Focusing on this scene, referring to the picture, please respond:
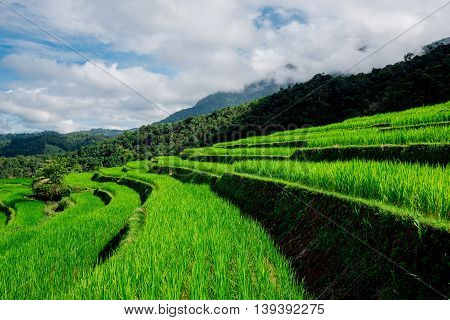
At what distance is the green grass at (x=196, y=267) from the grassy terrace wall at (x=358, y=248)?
13.1 inches

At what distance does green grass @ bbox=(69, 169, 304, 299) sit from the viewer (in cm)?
300

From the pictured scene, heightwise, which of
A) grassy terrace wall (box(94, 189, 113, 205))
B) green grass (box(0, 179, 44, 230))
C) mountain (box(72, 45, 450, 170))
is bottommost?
green grass (box(0, 179, 44, 230))

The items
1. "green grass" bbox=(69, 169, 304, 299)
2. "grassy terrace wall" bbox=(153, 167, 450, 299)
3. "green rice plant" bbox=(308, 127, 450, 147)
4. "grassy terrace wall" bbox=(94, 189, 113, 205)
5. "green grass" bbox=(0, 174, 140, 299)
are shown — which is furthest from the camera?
"grassy terrace wall" bbox=(94, 189, 113, 205)

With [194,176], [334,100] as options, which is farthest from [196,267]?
[334,100]

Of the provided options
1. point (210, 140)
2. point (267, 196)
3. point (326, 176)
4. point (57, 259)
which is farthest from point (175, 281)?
point (210, 140)

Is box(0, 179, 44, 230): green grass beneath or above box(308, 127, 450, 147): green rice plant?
beneath

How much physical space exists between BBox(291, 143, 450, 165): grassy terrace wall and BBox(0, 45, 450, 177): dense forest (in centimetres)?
2300

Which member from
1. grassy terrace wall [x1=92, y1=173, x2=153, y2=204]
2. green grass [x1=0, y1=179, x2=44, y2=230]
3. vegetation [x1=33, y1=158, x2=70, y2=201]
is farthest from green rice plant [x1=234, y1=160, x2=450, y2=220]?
vegetation [x1=33, y1=158, x2=70, y2=201]

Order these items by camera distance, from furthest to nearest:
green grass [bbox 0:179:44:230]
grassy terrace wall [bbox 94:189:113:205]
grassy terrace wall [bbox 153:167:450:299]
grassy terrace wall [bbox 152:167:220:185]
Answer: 1. grassy terrace wall [bbox 94:189:113:205]
2. green grass [bbox 0:179:44:230]
3. grassy terrace wall [bbox 152:167:220:185]
4. grassy terrace wall [bbox 153:167:450:299]

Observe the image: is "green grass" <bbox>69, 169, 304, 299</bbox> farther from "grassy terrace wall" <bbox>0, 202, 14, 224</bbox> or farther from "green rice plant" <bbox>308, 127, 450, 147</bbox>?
"grassy terrace wall" <bbox>0, 202, 14, 224</bbox>

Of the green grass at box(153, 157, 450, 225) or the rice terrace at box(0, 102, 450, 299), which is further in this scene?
the green grass at box(153, 157, 450, 225)

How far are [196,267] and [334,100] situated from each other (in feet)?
148

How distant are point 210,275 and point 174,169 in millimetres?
18104

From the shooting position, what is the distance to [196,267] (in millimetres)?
3424
